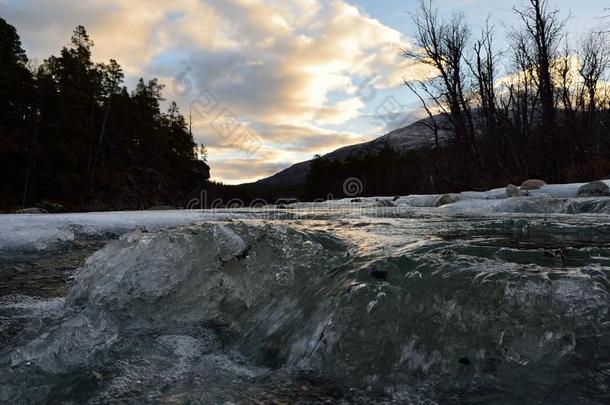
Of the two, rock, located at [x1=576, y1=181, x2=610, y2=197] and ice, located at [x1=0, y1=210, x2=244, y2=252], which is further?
rock, located at [x1=576, y1=181, x2=610, y2=197]

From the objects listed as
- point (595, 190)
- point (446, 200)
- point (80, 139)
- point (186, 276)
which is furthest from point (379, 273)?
point (80, 139)

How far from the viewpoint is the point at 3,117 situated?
2561 cm

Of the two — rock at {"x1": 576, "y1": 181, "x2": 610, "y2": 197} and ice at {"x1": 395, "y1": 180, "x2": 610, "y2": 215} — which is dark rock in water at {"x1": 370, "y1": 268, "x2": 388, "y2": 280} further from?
rock at {"x1": 576, "y1": 181, "x2": 610, "y2": 197}

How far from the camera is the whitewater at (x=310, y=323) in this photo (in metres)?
1.43

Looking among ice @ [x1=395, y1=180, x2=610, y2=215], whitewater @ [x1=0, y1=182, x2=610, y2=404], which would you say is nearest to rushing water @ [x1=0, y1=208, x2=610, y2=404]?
whitewater @ [x1=0, y1=182, x2=610, y2=404]

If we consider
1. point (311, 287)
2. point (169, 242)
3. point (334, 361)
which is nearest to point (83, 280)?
point (169, 242)

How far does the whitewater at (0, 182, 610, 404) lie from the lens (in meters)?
1.43

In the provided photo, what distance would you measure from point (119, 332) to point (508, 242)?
2.59 m

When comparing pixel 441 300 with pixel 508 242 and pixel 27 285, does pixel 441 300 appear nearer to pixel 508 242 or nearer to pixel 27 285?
pixel 508 242

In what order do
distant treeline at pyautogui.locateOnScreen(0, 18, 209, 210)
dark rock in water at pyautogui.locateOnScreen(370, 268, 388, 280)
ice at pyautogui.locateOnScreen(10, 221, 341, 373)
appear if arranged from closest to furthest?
dark rock in water at pyautogui.locateOnScreen(370, 268, 388, 280) → ice at pyautogui.locateOnScreen(10, 221, 341, 373) → distant treeline at pyautogui.locateOnScreen(0, 18, 209, 210)

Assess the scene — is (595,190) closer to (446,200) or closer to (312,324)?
(446,200)

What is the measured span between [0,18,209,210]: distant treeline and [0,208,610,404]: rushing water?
26379 millimetres

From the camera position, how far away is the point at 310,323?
6.21 ft

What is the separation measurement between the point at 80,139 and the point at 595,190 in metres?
35.2
